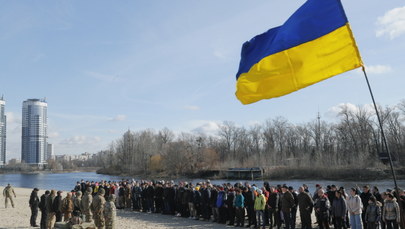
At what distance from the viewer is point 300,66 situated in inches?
311

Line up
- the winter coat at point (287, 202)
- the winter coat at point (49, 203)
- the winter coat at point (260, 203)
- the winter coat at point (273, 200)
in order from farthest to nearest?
the winter coat at point (49, 203)
the winter coat at point (260, 203)
the winter coat at point (273, 200)
the winter coat at point (287, 202)

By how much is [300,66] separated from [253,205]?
8.84 metres

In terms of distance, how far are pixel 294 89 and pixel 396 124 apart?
7502 cm

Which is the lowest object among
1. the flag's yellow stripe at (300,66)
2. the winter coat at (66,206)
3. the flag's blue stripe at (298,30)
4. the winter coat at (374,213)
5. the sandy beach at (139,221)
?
the sandy beach at (139,221)

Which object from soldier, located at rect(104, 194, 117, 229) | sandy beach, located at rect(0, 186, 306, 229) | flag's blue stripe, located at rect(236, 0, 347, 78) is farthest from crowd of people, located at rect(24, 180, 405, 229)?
flag's blue stripe, located at rect(236, 0, 347, 78)

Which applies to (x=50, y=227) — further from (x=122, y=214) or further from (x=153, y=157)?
(x=153, y=157)

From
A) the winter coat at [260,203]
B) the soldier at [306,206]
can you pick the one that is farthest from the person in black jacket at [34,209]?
the soldier at [306,206]

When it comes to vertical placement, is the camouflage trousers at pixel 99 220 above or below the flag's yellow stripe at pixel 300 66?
below

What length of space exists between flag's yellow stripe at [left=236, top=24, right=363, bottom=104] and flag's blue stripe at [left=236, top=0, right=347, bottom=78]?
4.7 inches

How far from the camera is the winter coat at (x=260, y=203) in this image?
1459 centimetres

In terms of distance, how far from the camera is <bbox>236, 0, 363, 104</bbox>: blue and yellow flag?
7375 mm

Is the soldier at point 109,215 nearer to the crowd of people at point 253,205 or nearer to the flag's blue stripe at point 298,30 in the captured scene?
the crowd of people at point 253,205

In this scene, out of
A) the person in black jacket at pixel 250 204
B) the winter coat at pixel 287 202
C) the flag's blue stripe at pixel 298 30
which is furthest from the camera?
the person in black jacket at pixel 250 204

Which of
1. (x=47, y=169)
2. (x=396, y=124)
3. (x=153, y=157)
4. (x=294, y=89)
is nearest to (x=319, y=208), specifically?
(x=294, y=89)
